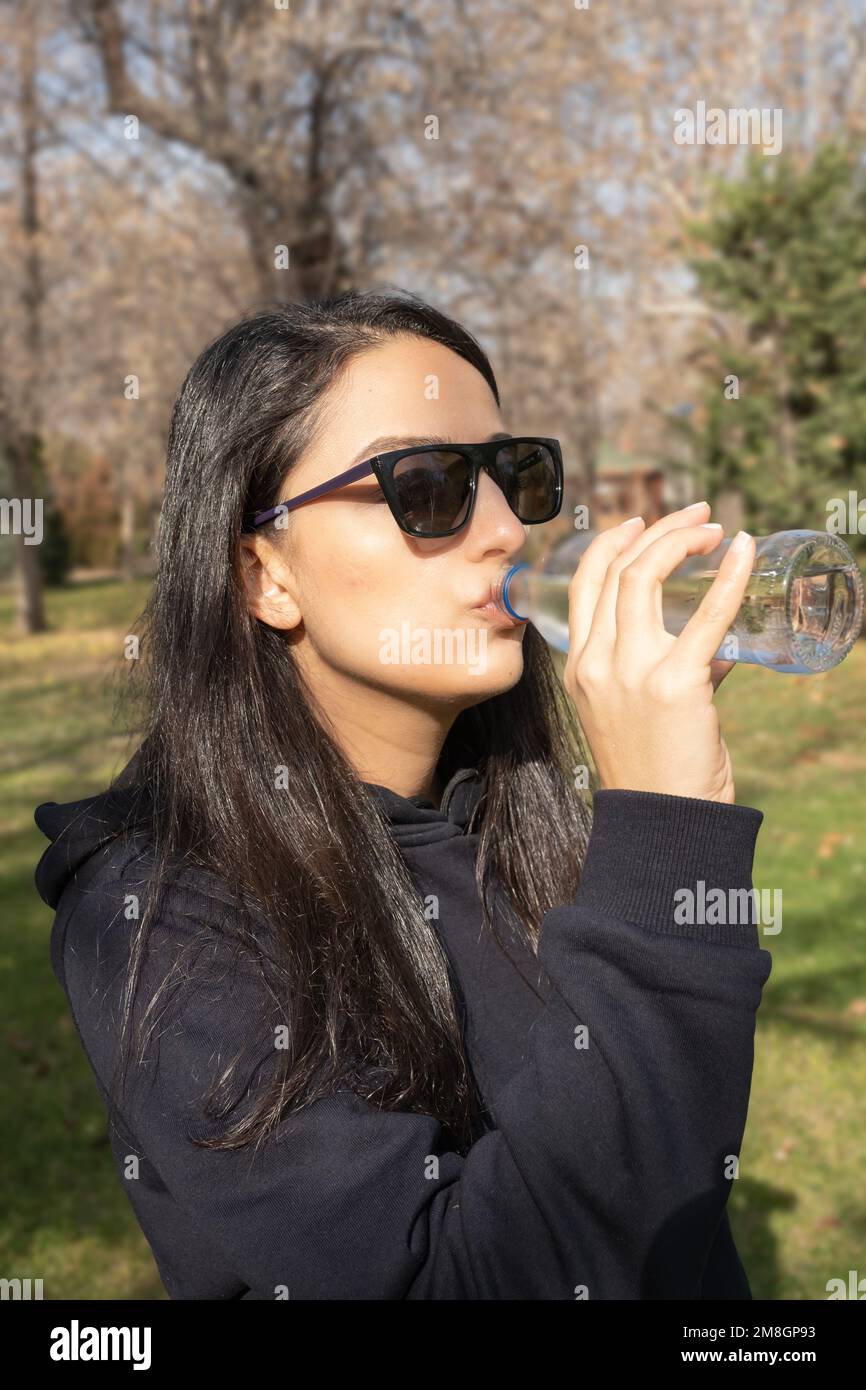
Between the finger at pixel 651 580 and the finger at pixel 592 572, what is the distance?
71mm

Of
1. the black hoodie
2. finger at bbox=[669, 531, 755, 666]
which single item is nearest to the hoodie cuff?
the black hoodie

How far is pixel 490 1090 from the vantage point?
66.9 inches

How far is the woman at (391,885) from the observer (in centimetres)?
135

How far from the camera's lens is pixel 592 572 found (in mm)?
1552

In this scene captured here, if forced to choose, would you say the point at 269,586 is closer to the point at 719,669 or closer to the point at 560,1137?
the point at 719,669

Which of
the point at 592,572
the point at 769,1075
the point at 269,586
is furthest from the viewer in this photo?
the point at 769,1075

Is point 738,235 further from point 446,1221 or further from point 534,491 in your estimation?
point 446,1221

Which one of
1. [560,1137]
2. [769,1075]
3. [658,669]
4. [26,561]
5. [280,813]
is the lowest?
[769,1075]

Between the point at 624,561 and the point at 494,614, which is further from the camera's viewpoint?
the point at 494,614

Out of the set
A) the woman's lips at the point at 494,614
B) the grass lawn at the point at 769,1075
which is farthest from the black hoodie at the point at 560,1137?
the grass lawn at the point at 769,1075

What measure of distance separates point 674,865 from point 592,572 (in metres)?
0.38

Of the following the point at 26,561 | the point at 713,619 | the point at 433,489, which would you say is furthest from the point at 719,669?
the point at 26,561

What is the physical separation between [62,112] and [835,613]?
1559 centimetres
